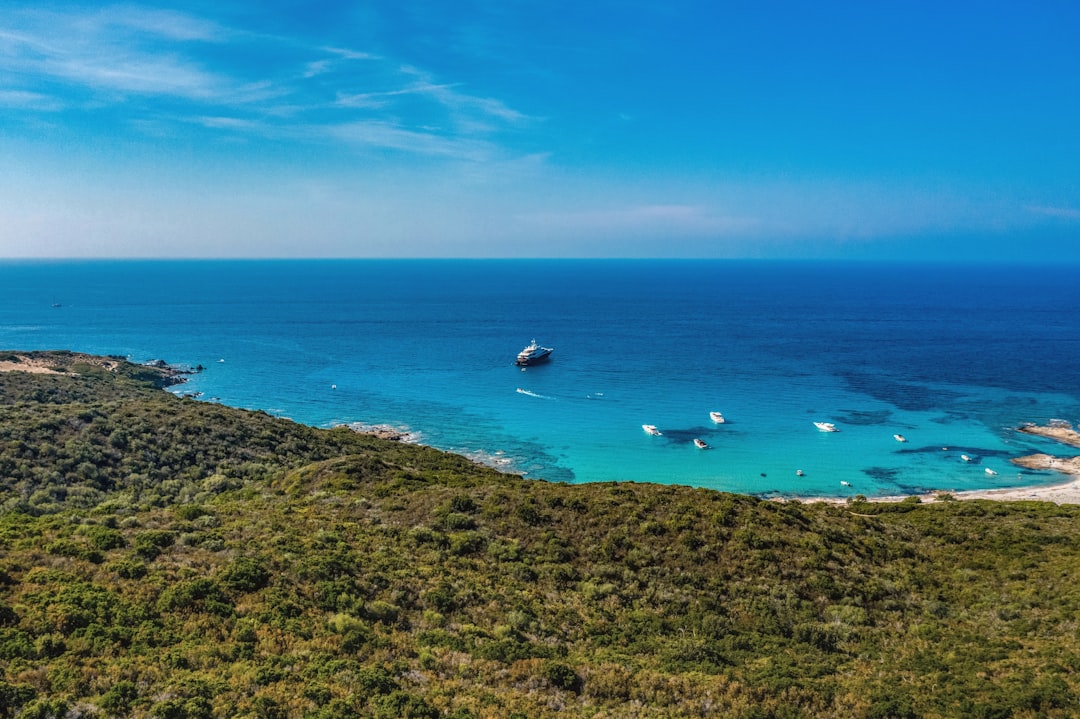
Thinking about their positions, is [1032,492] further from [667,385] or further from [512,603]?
[512,603]

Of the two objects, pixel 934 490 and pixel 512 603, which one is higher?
pixel 512 603

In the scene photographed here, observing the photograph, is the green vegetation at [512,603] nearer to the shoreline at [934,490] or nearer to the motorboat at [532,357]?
the shoreline at [934,490]

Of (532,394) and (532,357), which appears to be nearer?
(532,394)

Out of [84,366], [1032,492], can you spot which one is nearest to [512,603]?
[1032,492]

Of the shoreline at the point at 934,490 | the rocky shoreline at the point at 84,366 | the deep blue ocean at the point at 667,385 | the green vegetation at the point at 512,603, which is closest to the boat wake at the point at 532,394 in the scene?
the deep blue ocean at the point at 667,385

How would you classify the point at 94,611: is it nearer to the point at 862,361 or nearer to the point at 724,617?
the point at 724,617

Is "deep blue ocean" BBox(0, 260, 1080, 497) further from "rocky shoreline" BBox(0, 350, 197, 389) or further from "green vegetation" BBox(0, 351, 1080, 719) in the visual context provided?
"green vegetation" BBox(0, 351, 1080, 719)

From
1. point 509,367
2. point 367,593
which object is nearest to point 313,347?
point 509,367

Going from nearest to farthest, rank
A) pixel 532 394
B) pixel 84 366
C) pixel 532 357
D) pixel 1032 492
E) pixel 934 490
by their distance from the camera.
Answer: pixel 1032 492 → pixel 934 490 → pixel 84 366 → pixel 532 394 → pixel 532 357

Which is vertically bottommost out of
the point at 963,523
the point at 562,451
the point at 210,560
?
the point at 562,451
